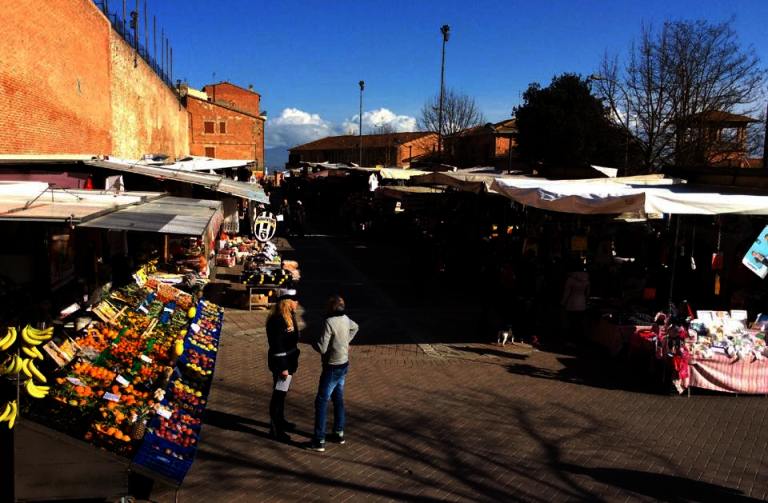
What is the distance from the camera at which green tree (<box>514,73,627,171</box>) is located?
107ft

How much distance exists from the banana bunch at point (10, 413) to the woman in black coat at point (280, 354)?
241 cm

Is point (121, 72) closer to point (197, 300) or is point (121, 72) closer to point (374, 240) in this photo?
point (374, 240)

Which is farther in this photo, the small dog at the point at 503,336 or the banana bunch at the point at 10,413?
the small dog at the point at 503,336

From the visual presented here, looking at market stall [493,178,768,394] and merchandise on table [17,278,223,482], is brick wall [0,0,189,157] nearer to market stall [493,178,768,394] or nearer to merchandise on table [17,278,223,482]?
merchandise on table [17,278,223,482]

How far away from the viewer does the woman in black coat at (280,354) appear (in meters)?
6.28

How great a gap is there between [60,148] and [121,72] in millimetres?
8222

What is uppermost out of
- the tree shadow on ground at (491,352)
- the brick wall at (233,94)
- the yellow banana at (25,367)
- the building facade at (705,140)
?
the brick wall at (233,94)

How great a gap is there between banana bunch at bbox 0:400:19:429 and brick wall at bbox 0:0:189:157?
32.2 ft

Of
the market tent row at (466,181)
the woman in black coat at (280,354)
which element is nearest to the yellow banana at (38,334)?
the woman in black coat at (280,354)

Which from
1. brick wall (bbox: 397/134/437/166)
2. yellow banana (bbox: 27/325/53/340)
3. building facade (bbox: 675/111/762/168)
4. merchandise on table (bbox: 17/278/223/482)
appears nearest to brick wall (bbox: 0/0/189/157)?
merchandise on table (bbox: 17/278/223/482)

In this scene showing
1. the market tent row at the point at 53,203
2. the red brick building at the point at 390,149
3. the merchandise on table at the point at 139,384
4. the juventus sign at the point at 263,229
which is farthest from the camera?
the red brick building at the point at 390,149

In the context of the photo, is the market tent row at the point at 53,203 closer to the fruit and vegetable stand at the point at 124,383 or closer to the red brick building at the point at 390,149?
the fruit and vegetable stand at the point at 124,383

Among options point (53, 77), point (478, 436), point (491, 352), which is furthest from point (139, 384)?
point (53, 77)

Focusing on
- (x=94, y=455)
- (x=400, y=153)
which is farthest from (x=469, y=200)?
(x=400, y=153)
